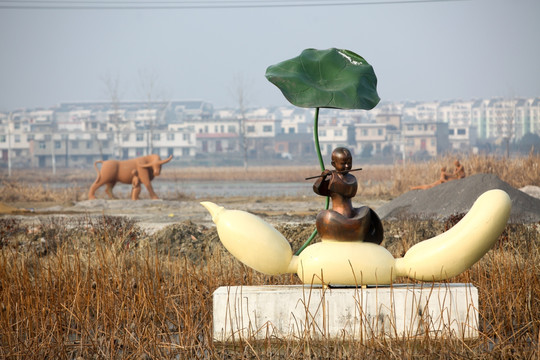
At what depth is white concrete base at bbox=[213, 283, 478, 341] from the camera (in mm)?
4629

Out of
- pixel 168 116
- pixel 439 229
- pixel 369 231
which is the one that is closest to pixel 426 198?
pixel 439 229

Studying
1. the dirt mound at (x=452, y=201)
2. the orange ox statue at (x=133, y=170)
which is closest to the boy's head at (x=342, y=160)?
the dirt mound at (x=452, y=201)

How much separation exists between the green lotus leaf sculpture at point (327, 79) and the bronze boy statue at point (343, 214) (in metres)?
0.50

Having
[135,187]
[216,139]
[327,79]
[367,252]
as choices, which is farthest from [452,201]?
[216,139]

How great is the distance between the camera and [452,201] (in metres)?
13.4

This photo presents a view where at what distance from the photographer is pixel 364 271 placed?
468 cm

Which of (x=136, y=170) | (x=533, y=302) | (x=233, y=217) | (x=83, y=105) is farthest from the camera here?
(x=83, y=105)

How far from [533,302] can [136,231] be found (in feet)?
19.4

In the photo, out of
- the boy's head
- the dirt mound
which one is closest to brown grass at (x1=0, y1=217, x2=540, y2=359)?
the boy's head

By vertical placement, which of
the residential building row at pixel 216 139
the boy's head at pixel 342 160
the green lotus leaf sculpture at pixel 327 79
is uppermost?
the green lotus leaf sculpture at pixel 327 79

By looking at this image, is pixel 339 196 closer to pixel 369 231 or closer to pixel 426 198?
pixel 369 231

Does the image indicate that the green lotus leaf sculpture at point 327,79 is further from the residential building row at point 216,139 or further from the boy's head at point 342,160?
the residential building row at point 216,139

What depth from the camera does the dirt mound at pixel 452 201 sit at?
12633mm

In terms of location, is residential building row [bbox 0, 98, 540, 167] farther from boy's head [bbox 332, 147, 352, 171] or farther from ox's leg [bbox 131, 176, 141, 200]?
boy's head [bbox 332, 147, 352, 171]
